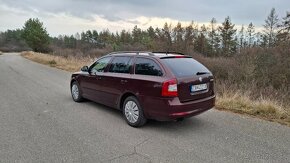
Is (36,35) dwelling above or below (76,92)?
above

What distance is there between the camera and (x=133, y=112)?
5.50 m

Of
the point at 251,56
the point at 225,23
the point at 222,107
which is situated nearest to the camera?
the point at 222,107

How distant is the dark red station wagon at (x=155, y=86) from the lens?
4855mm

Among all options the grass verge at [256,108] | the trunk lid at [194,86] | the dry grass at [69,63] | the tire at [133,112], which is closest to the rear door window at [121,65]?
the tire at [133,112]

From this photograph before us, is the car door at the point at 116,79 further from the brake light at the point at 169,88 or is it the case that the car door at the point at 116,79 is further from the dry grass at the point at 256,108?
the dry grass at the point at 256,108

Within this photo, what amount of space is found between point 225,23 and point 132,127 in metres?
59.1

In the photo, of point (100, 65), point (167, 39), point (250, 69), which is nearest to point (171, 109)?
point (100, 65)

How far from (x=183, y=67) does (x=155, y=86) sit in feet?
2.68

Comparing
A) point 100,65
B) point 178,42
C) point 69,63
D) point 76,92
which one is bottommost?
point 76,92

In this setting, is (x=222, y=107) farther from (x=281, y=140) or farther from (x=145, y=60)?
(x=145, y=60)

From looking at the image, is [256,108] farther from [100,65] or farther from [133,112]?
[100,65]

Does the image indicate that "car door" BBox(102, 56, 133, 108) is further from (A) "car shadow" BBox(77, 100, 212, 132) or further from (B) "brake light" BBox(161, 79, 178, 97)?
(B) "brake light" BBox(161, 79, 178, 97)

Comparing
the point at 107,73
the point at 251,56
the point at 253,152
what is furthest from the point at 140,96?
the point at 251,56

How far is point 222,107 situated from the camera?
7.02m
